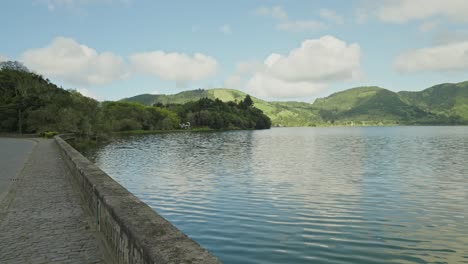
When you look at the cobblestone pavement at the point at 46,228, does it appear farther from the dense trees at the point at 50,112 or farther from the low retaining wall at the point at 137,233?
the dense trees at the point at 50,112

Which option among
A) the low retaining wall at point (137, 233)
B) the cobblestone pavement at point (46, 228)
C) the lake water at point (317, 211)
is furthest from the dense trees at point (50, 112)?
the low retaining wall at point (137, 233)

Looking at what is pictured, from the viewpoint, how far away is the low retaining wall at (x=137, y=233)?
4188mm

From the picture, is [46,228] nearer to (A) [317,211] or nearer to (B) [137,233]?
(B) [137,233]

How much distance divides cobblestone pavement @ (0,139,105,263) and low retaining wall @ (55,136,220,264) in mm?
564

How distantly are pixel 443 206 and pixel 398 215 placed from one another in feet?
10.9

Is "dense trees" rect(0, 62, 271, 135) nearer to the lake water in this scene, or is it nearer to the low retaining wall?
the lake water

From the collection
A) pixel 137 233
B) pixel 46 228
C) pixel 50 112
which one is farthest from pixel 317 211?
pixel 50 112

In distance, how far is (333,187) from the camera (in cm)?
2230

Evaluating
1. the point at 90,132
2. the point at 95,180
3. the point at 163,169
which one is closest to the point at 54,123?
the point at 90,132

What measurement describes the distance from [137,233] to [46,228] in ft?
17.5

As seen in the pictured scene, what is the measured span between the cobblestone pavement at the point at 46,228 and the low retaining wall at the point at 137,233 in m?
0.56

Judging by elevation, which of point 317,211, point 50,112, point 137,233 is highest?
point 50,112

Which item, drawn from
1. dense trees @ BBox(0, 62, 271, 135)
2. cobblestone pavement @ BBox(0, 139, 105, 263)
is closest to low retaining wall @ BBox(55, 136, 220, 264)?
cobblestone pavement @ BBox(0, 139, 105, 263)

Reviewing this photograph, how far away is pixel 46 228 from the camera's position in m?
8.99
